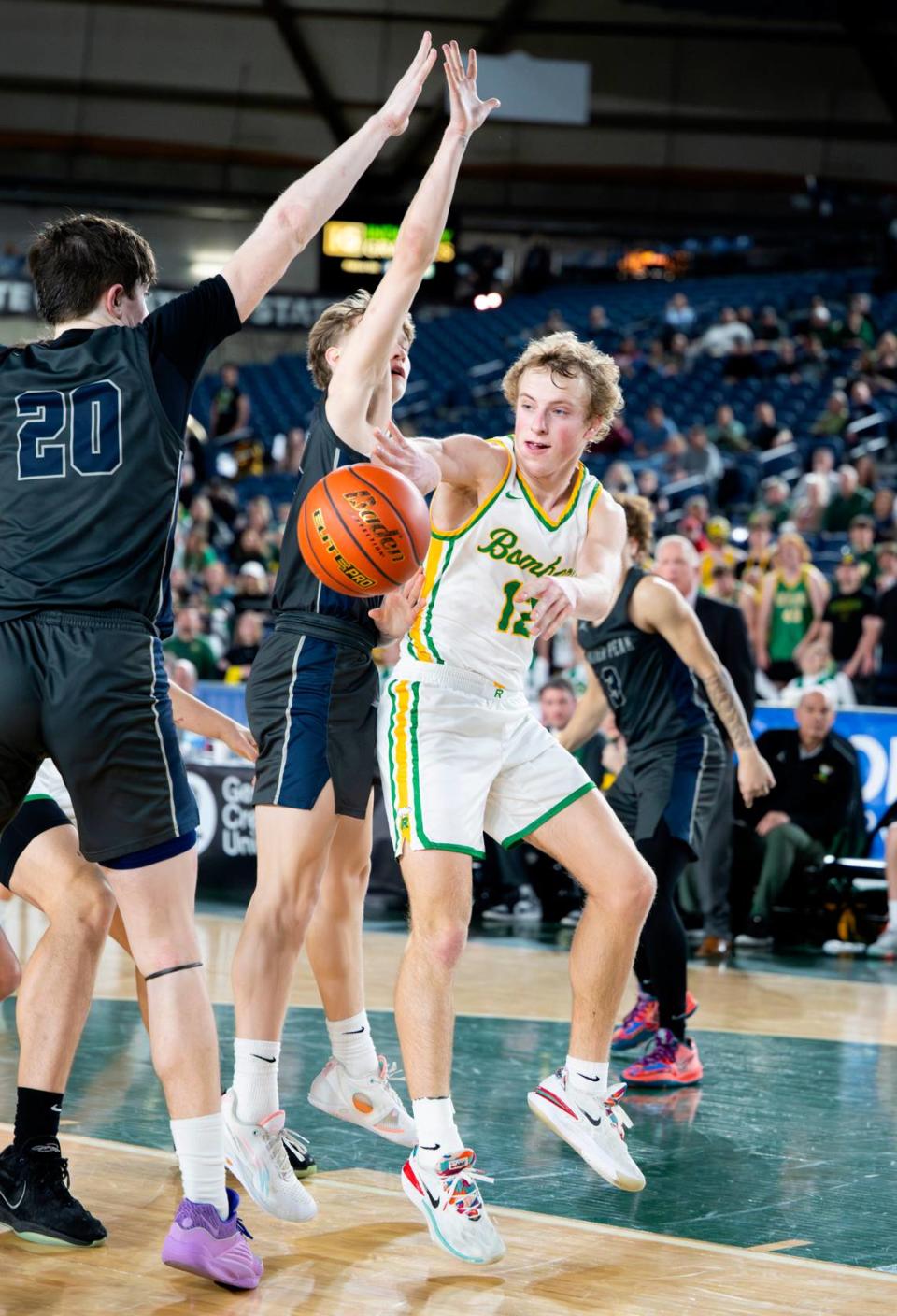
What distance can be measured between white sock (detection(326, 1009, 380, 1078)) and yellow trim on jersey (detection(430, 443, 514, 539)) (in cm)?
144

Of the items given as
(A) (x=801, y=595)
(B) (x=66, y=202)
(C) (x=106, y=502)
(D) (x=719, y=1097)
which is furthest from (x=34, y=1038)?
(B) (x=66, y=202)

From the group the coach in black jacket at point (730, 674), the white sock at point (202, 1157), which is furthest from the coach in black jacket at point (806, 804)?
the white sock at point (202, 1157)

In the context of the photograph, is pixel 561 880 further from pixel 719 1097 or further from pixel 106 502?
pixel 106 502

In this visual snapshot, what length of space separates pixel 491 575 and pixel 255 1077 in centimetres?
147

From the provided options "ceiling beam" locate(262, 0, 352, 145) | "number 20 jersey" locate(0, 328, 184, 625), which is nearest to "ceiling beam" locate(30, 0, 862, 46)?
"ceiling beam" locate(262, 0, 352, 145)

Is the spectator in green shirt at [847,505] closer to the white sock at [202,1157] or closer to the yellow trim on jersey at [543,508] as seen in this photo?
the yellow trim on jersey at [543,508]

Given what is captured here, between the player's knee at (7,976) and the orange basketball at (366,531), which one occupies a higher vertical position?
the orange basketball at (366,531)

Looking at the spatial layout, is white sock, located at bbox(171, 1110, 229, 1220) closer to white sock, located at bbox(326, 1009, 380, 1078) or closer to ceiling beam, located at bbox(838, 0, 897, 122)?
white sock, located at bbox(326, 1009, 380, 1078)

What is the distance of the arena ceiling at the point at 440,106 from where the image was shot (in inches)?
1233

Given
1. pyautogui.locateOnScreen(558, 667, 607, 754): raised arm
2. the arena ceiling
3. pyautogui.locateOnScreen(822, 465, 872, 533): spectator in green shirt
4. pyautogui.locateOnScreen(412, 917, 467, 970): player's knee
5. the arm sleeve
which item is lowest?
pyautogui.locateOnScreen(412, 917, 467, 970): player's knee

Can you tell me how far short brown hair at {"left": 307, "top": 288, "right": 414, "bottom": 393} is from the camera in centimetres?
473

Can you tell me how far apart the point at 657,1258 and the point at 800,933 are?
21.6 feet

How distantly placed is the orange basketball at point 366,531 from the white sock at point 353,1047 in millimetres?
1474

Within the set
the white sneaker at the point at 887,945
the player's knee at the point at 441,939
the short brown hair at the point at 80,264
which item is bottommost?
the white sneaker at the point at 887,945
